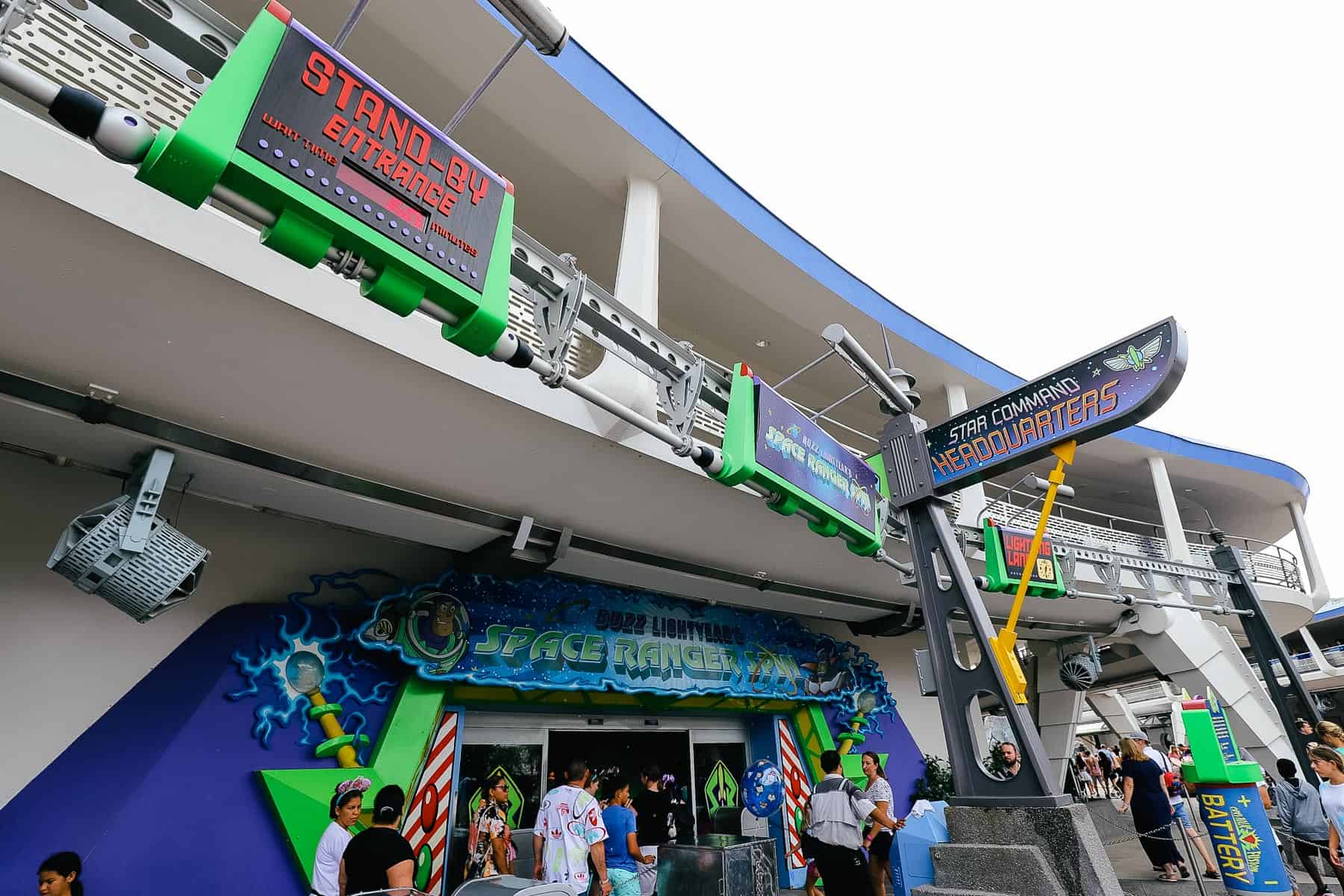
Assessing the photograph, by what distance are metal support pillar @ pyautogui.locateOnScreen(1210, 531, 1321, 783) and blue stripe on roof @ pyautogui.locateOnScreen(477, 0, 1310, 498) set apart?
9.06 ft

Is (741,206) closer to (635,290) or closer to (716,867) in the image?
(635,290)

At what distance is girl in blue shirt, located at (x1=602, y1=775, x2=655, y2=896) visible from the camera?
554 cm

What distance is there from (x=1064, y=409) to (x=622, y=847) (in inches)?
199

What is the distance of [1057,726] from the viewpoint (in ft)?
46.1

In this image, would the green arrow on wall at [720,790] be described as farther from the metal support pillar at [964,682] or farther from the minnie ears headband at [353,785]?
the minnie ears headband at [353,785]

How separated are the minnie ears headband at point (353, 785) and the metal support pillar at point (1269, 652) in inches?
479

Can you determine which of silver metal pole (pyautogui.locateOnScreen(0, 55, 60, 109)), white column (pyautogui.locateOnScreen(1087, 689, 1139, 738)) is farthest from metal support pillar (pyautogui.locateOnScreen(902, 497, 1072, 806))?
white column (pyautogui.locateOnScreen(1087, 689, 1139, 738))

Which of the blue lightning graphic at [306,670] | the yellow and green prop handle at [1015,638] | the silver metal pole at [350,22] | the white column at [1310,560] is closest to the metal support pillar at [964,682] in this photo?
the yellow and green prop handle at [1015,638]

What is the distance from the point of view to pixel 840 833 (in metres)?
5.55

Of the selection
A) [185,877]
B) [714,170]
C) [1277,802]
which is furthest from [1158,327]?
[185,877]

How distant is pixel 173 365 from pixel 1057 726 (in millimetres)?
16210

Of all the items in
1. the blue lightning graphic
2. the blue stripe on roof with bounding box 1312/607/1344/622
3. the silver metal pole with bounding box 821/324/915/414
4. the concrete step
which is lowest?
the concrete step

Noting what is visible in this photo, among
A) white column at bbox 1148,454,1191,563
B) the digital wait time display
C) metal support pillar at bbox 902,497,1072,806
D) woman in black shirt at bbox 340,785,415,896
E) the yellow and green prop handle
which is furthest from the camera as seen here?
white column at bbox 1148,454,1191,563

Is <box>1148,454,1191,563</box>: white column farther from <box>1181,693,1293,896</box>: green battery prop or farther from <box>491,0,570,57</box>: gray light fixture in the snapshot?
<box>491,0,570,57</box>: gray light fixture
